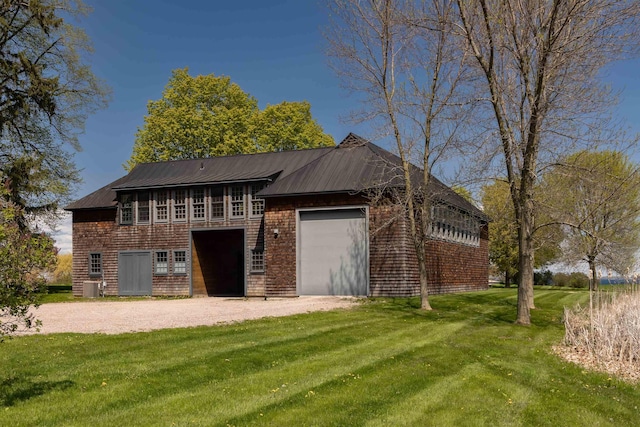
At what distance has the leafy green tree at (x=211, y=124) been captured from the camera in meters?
46.7

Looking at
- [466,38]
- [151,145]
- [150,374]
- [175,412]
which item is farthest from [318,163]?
[151,145]

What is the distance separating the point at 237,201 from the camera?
28.2m

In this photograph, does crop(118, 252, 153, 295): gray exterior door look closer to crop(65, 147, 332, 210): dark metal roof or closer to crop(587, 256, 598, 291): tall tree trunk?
crop(65, 147, 332, 210): dark metal roof

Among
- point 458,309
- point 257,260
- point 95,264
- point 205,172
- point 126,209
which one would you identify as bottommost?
point 458,309

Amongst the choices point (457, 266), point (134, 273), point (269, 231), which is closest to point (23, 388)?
point (269, 231)

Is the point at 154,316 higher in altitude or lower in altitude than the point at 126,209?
lower

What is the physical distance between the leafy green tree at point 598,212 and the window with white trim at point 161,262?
1860 cm

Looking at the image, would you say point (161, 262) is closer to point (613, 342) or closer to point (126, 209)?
point (126, 209)

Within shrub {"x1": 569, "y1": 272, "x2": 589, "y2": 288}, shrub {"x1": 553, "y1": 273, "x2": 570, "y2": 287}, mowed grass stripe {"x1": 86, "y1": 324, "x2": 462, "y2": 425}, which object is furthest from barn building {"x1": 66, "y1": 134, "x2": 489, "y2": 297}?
shrub {"x1": 553, "y1": 273, "x2": 570, "y2": 287}

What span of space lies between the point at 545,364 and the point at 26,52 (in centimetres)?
3092

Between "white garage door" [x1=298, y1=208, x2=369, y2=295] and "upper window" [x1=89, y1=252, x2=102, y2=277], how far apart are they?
40.5ft

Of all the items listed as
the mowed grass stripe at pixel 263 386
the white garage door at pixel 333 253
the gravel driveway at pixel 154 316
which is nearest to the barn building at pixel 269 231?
the white garage door at pixel 333 253

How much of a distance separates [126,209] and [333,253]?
1237 centimetres

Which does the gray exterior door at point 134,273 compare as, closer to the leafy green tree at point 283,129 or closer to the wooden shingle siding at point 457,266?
the wooden shingle siding at point 457,266
